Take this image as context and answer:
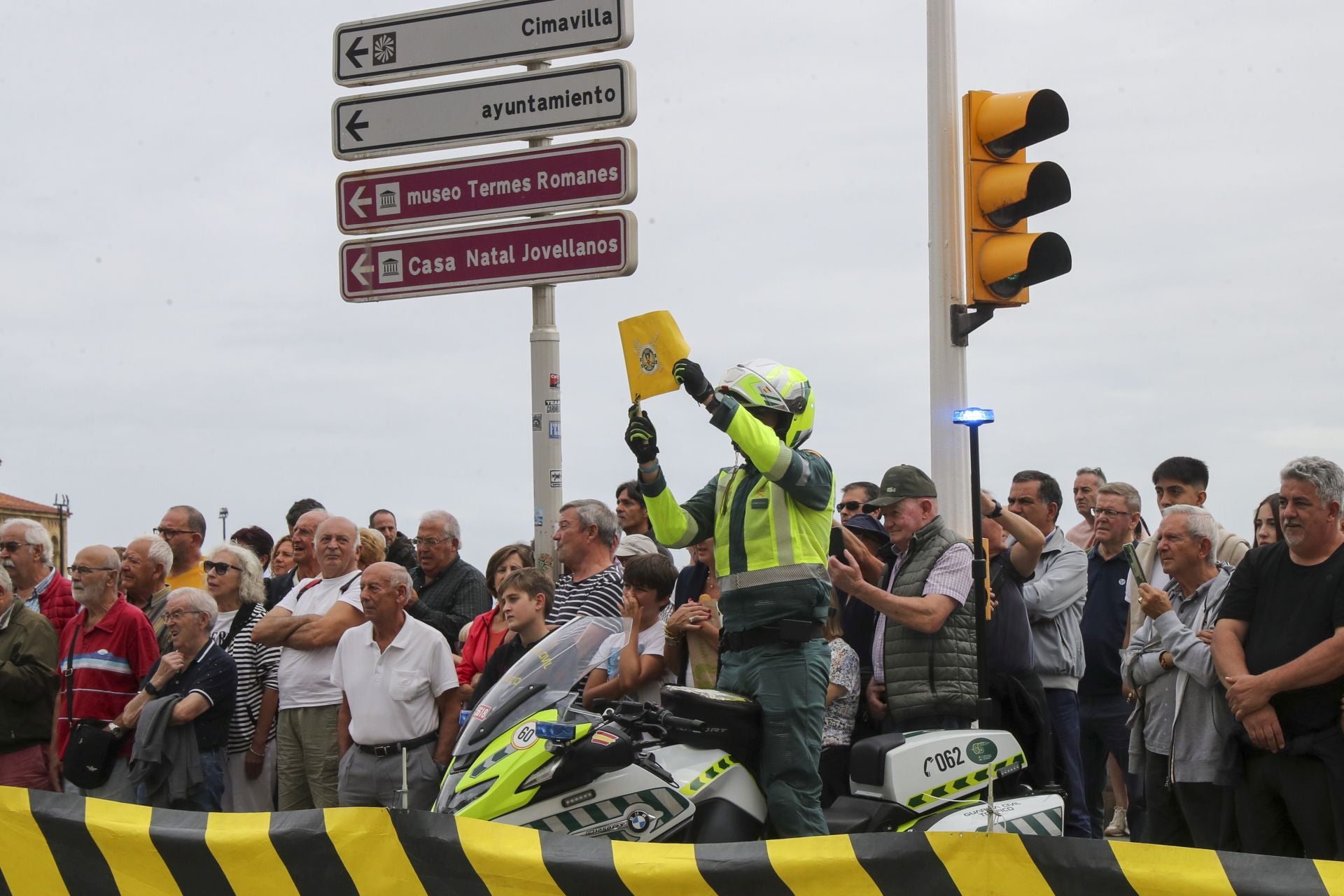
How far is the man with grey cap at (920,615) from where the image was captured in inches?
258

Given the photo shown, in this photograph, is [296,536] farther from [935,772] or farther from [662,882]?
[662,882]

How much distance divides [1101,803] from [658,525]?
12.4 ft

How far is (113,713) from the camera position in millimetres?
8070

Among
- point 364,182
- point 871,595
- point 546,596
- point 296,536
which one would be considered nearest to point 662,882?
point 871,595

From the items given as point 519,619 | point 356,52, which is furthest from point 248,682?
point 356,52

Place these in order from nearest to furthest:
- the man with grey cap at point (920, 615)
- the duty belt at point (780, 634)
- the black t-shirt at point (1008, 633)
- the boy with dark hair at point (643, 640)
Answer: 1. the duty belt at point (780, 634)
2. the man with grey cap at point (920, 615)
3. the boy with dark hair at point (643, 640)
4. the black t-shirt at point (1008, 633)

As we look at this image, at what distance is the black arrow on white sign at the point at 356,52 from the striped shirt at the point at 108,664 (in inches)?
138

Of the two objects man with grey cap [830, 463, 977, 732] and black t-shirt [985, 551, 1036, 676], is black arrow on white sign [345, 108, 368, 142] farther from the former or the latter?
black t-shirt [985, 551, 1036, 676]

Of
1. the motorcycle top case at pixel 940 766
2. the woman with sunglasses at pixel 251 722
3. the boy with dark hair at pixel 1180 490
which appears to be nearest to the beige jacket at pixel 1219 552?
the boy with dark hair at pixel 1180 490

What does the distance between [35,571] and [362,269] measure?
2650mm

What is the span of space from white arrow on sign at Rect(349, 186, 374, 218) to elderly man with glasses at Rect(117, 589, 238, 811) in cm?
262

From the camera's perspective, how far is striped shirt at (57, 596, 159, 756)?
807 centimetres

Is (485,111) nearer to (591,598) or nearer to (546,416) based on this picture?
(546,416)

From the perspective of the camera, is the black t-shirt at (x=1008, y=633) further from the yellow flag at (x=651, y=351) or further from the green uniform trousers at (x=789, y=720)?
the yellow flag at (x=651, y=351)
